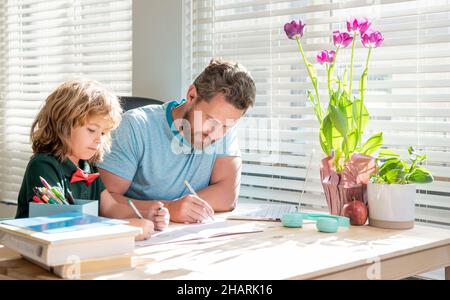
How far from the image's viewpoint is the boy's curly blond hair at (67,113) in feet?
5.51

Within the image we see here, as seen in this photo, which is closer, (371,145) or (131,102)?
(371,145)

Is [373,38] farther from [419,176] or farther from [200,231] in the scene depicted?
[200,231]

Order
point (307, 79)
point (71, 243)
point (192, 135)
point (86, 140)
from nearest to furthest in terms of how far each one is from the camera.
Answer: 1. point (71, 243)
2. point (86, 140)
3. point (192, 135)
4. point (307, 79)

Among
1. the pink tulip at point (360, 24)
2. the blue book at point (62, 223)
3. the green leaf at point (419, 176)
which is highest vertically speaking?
the pink tulip at point (360, 24)

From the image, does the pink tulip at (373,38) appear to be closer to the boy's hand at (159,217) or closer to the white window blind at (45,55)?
the boy's hand at (159,217)

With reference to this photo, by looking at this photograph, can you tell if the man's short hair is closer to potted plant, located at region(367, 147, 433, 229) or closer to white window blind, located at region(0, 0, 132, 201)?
potted plant, located at region(367, 147, 433, 229)

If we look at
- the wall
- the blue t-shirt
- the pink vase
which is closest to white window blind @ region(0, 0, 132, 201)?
the wall

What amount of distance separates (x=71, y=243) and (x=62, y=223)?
0.12 metres

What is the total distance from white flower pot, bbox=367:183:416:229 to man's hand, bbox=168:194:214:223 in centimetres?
45

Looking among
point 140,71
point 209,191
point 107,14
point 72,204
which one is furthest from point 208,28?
point 72,204

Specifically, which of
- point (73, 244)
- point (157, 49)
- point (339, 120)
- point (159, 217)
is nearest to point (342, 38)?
point (339, 120)

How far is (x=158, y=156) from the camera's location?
1979 millimetres

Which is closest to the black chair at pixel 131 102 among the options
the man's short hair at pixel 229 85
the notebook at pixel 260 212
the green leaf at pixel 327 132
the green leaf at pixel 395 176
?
the man's short hair at pixel 229 85

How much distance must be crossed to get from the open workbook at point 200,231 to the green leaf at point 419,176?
0.42 metres
